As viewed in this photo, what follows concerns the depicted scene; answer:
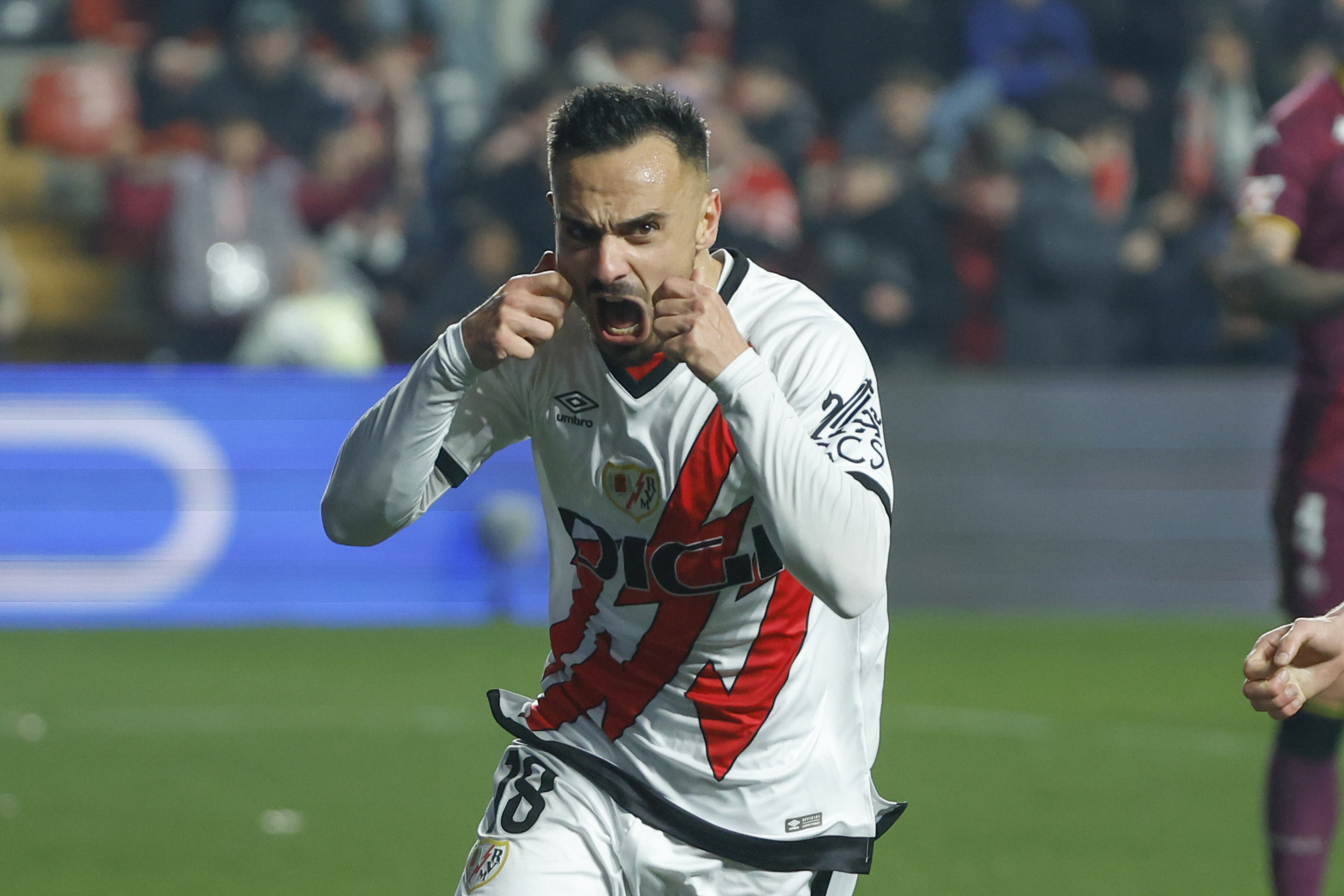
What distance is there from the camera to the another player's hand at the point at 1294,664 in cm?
270

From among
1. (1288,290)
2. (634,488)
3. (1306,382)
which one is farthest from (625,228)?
(1306,382)

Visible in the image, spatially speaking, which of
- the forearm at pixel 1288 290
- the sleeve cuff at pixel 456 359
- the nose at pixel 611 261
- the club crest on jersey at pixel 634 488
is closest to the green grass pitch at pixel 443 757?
the forearm at pixel 1288 290

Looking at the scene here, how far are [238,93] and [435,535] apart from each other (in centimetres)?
381

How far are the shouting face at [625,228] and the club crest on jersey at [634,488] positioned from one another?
0.78ft

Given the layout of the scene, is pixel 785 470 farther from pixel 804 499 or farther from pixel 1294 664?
pixel 1294 664

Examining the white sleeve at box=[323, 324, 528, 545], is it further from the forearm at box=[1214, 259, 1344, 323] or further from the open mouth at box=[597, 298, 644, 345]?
the forearm at box=[1214, 259, 1344, 323]

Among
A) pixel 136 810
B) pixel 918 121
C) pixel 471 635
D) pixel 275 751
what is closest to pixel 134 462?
pixel 471 635

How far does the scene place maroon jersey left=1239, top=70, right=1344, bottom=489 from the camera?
202 inches

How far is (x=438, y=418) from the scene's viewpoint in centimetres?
341

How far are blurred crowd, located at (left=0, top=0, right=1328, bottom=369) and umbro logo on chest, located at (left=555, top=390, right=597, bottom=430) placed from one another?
785 centimetres

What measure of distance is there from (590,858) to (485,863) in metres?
0.18

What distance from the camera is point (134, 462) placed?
1058 cm

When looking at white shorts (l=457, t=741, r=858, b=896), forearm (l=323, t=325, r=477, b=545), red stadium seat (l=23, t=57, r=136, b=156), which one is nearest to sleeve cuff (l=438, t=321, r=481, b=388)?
forearm (l=323, t=325, r=477, b=545)

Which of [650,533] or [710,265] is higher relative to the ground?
[710,265]
